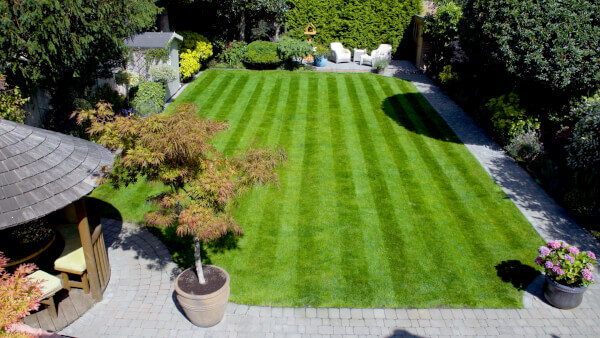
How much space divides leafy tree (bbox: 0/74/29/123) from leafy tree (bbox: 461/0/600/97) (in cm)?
1370

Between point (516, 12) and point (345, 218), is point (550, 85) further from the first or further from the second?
point (345, 218)

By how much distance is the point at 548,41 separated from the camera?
13078 mm

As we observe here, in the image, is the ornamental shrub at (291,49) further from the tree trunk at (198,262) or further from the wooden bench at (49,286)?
the wooden bench at (49,286)

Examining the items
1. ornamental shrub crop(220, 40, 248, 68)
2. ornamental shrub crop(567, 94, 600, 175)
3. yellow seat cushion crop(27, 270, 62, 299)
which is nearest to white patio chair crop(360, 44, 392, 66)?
ornamental shrub crop(220, 40, 248, 68)

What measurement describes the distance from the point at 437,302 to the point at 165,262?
5.97 meters

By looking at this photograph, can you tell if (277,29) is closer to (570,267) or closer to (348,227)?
(348,227)

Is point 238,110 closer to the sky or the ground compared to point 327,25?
closer to the ground

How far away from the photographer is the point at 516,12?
13.4 meters

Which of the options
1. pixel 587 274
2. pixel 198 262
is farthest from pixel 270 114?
pixel 587 274

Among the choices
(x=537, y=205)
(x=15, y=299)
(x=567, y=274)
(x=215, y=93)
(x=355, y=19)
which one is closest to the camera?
(x=15, y=299)

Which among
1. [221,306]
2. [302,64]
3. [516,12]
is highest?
[516,12]

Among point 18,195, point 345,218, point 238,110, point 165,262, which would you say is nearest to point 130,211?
point 165,262

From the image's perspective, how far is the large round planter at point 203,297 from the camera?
802cm

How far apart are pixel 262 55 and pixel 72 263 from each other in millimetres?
16888
